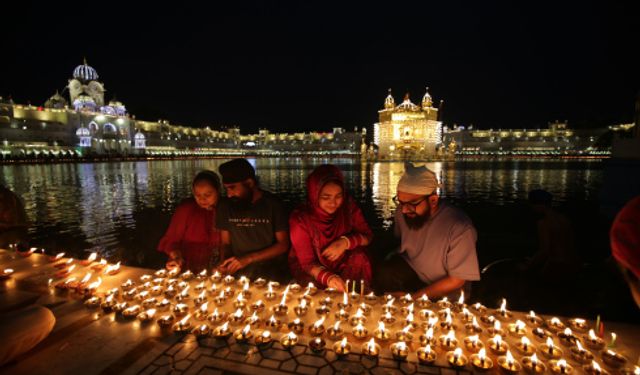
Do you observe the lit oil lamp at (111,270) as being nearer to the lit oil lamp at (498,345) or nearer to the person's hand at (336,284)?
the person's hand at (336,284)

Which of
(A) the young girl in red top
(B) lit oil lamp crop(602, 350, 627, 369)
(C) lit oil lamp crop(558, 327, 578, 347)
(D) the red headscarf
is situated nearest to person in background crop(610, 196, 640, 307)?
(D) the red headscarf

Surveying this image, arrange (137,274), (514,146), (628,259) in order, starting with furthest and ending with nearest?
(514,146) < (137,274) < (628,259)

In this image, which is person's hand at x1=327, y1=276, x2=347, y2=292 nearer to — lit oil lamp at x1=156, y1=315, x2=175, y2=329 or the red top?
lit oil lamp at x1=156, y1=315, x2=175, y2=329

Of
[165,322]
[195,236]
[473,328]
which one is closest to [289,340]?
[165,322]

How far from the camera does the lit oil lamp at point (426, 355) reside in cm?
217

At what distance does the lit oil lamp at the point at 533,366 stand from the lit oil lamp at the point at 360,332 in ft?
3.56

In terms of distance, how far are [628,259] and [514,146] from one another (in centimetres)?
13223

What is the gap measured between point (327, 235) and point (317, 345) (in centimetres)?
175

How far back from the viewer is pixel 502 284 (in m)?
5.32

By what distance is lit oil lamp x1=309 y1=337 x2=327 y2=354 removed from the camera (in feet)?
7.53

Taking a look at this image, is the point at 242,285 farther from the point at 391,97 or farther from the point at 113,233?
the point at 391,97

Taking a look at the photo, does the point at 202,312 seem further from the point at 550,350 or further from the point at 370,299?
the point at 550,350

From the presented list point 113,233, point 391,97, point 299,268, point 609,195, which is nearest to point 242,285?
point 299,268

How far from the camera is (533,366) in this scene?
6.88ft
